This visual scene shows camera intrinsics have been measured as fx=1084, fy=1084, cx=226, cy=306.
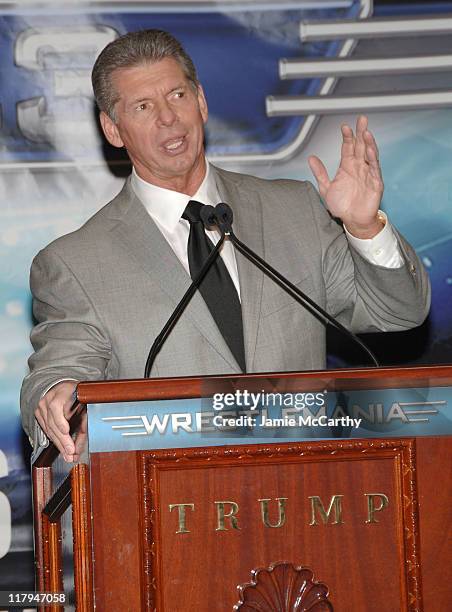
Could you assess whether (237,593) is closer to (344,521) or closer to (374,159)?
(344,521)

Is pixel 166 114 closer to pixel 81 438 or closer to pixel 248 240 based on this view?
pixel 248 240

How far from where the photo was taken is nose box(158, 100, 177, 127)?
2.24m

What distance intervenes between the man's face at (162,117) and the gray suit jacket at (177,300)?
0.35 feet

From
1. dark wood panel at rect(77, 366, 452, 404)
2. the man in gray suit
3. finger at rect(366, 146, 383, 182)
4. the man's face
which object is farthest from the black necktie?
dark wood panel at rect(77, 366, 452, 404)

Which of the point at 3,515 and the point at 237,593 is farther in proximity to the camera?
the point at 3,515

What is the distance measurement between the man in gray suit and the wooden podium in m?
0.35

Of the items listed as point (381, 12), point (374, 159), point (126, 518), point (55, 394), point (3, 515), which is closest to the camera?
point (126, 518)

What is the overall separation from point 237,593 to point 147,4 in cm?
208

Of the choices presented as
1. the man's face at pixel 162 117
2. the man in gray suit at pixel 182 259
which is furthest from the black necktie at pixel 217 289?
the man's face at pixel 162 117

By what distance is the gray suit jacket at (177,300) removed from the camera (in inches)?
79.2

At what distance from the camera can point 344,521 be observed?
1.46 m

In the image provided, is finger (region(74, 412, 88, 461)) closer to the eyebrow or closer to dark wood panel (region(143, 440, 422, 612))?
dark wood panel (region(143, 440, 422, 612))

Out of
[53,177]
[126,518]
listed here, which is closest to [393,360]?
[53,177]

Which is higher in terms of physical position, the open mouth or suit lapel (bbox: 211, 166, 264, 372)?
the open mouth
